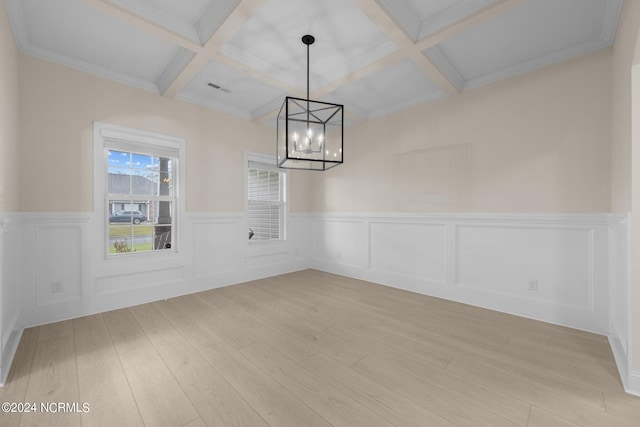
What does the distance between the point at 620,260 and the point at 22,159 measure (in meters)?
5.52

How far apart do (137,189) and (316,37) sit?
9.28ft

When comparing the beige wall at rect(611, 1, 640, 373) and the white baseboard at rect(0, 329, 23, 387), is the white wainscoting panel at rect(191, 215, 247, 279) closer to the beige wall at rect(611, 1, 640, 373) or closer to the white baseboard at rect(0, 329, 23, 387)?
the white baseboard at rect(0, 329, 23, 387)

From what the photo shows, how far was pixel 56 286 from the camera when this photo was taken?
107 inches

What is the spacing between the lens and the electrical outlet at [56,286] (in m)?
2.70

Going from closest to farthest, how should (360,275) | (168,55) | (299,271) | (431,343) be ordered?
1. (431,343)
2. (168,55)
3. (360,275)
4. (299,271)

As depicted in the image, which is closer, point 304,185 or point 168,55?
point 168,55

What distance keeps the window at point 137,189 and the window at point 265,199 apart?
1183mm

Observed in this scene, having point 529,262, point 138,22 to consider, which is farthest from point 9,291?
point 529,262

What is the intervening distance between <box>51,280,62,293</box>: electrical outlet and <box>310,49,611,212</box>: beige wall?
4.02 m

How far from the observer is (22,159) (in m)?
2.54

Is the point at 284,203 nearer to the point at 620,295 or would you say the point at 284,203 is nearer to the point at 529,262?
the point at 529,262

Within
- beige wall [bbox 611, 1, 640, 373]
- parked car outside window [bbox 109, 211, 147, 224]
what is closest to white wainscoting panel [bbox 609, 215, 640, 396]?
beige wall [bbox 611, 1, 640, 373]

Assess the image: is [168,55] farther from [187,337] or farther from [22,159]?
[187,337]

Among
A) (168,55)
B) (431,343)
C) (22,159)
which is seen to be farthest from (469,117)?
(22,159)
